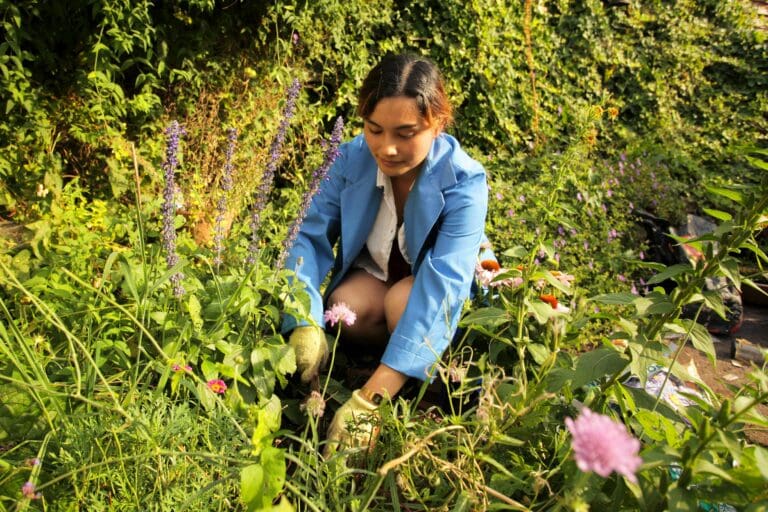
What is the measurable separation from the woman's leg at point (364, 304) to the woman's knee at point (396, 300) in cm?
7

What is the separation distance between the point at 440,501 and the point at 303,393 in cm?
64

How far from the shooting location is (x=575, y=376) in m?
1.22

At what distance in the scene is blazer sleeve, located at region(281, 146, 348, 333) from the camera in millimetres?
1921

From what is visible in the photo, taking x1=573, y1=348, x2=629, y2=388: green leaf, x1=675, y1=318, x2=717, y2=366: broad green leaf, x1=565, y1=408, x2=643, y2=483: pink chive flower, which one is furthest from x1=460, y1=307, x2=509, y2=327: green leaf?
x1=565, y1=408, x2=643, y2=483: pink chive flower

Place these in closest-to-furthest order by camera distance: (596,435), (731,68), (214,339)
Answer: (596,435) → (214,339) → (731,68)

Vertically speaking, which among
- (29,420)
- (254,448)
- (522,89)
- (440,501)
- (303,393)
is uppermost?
(522,89)

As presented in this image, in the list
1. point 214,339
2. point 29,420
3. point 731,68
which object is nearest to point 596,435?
point 214,339

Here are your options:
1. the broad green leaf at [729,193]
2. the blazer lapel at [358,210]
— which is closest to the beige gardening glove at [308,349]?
the blazer lapel at [358,210]

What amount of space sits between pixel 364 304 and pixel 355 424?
703mm

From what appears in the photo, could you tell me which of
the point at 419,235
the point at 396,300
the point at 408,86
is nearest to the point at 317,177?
the point at 408,86

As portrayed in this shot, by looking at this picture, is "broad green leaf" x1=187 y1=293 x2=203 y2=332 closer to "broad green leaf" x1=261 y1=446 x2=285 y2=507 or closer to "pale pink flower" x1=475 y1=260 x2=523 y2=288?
"broad green leaf" x1=261 y1=446 x2=285 y2=507

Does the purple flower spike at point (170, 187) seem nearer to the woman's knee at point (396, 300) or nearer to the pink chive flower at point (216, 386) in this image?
the pink chive flower at point (216, 386)

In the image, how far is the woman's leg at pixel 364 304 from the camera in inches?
82.0

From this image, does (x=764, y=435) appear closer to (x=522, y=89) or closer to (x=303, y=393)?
(x=303, y=393)
